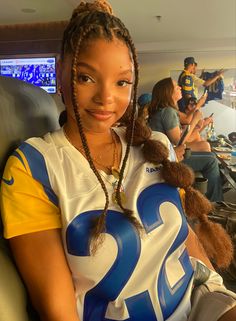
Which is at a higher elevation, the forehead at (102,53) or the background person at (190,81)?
the forehead at (102,53)

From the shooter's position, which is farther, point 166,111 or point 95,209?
point 166,111

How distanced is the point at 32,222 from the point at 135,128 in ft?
1.17

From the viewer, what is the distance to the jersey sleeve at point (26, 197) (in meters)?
0.57

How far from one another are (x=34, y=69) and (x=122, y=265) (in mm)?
3712

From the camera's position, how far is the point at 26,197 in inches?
23.3

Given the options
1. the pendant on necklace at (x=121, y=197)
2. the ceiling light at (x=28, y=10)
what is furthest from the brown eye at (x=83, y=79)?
the ceiling light at (x=28, y=10)

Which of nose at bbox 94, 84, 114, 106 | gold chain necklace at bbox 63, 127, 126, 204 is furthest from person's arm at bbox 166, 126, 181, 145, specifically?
nose at bbox 94, 84, 114, 106

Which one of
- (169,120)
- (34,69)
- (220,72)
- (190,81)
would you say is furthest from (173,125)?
(220,72)

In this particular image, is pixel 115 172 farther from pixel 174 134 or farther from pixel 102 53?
pixel 174 134

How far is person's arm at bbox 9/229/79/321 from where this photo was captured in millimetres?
571

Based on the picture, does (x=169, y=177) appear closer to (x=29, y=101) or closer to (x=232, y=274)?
(x=29, y=101)

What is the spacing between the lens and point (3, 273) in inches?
22.2

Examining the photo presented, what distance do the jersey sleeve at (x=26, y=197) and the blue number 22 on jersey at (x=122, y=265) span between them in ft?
0.17

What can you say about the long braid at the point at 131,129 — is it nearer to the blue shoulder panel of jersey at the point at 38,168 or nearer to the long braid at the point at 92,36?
the long braid at the point at 92,36
